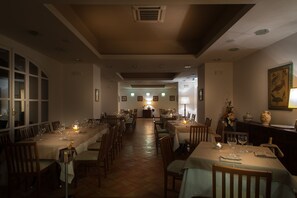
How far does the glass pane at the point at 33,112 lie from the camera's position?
5.34m

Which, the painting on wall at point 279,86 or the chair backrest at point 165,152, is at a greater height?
the painting on wall at point 279,86

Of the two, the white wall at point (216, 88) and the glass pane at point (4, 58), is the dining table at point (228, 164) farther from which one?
the white wall at point (216, 88)

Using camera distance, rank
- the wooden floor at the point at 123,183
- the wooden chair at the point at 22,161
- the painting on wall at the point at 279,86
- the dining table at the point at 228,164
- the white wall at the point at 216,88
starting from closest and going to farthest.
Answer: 1. the dining table at the point at 228,164
2. the wooden chair at the point at 22,161
3. the wooden floor at the point at 123,183
4. the painting on wall at the point at 279,86
5. the white wall at the point at 216,88

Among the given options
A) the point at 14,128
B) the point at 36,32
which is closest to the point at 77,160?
the point at 14,128

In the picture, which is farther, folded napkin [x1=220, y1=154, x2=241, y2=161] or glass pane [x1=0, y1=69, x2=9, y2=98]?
glass pane [x1=0, y1=69, x2=9, y2=98]

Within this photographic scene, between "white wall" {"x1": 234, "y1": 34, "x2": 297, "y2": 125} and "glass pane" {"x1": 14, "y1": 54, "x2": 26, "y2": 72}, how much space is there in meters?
5.98

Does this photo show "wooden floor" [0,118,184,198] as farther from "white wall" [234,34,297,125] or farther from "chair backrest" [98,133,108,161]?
"white wall" [234,34,297,125]

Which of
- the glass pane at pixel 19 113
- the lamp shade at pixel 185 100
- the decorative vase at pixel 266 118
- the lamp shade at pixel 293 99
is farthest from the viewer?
the lamp shade at pixel 185 100

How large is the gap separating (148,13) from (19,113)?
150 inches

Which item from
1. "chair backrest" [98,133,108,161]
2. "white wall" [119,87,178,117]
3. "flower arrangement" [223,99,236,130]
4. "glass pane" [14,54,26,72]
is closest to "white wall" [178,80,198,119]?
"flower arrangement" [223,99,236,130]

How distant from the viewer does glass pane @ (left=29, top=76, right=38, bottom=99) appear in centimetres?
536

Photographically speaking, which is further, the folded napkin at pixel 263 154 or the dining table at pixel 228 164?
the folded napkin at pixel 263 154

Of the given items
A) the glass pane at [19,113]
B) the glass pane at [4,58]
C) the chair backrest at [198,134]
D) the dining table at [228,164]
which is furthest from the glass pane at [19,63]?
the dining table at [228,164]

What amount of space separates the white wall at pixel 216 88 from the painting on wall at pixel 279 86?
84.0 inches
